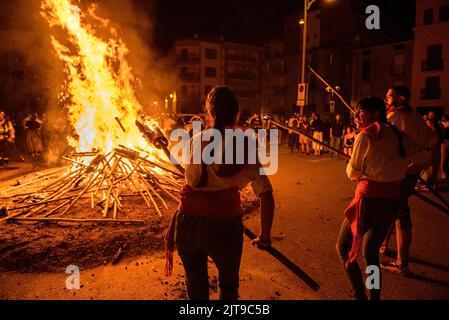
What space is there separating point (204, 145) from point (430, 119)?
348 inches

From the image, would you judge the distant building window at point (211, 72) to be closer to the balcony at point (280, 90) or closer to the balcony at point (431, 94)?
the balcony at point (280, 90)

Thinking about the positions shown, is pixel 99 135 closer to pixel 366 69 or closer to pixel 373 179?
pixel 373 179

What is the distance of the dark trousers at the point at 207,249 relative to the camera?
2.35m

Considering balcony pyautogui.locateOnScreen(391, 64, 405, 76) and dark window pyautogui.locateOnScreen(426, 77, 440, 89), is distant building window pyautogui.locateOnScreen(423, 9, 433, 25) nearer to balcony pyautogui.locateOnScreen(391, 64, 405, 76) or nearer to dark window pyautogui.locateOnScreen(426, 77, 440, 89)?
balcony pyautogui.locateOnScreen(391, 64, 405, 76)

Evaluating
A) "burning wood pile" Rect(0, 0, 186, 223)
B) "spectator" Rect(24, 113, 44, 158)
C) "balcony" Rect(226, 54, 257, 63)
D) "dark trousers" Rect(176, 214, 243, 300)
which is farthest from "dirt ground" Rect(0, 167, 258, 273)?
"balcony" Rect(226, 54, 257, 63)

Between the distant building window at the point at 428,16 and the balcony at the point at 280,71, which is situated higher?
the distant building window at the point at 428,16

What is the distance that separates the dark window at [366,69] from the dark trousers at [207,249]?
39.4m

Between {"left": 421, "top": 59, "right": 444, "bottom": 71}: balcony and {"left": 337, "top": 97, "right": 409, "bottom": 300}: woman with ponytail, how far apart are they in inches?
1323

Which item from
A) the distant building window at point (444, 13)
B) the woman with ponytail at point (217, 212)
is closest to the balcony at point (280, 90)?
the distant building window at point (444, 13)

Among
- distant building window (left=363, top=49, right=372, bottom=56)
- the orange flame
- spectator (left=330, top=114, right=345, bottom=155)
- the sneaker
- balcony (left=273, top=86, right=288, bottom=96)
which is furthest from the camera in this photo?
balcony (left=273, top=86, right=288, bottom=96)

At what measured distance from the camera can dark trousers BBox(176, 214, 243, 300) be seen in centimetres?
235

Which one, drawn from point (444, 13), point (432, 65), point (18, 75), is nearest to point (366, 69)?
point (432, 65)

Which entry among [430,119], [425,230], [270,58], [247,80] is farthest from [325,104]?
[425,230]

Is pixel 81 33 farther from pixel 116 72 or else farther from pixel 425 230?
pixel 425 230
